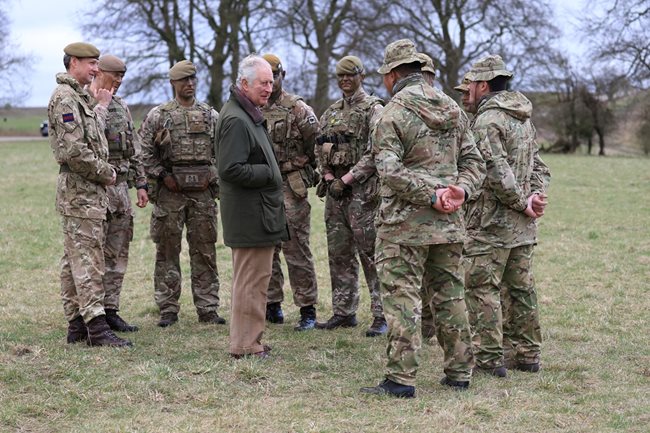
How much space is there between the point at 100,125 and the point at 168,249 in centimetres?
160

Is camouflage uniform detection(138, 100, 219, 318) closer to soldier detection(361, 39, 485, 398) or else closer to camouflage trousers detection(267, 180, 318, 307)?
camouflage trousers detection(267, 180, 318, 307)

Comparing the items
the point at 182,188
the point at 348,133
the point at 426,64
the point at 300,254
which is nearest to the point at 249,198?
the point at 426,64

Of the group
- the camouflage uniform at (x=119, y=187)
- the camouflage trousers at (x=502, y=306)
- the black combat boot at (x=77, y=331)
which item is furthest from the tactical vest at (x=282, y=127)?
the camouflage trousers at (x=502, y=306)

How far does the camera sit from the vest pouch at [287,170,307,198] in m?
7.93

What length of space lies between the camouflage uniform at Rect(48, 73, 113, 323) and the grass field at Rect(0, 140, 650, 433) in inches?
22.2

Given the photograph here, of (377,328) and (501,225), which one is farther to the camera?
(377,328)

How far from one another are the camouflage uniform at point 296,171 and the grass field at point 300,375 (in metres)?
0.47

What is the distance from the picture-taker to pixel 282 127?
7887 millimetres

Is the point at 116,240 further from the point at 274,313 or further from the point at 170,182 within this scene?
the point at 274,313

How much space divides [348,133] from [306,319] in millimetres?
1813

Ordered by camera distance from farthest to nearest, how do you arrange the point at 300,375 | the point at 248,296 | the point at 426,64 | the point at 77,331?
the point at 77,331, the point at 248,296, the point at 300,375, the point at 426,64

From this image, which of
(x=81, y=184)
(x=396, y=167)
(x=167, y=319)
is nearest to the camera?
(x=396, y=167)

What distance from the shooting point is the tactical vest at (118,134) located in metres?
7.64

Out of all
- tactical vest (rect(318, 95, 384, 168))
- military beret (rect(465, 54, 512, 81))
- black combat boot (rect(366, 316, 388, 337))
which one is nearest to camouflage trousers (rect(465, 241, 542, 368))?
military beret (rect(465, 54, 512, 81))
